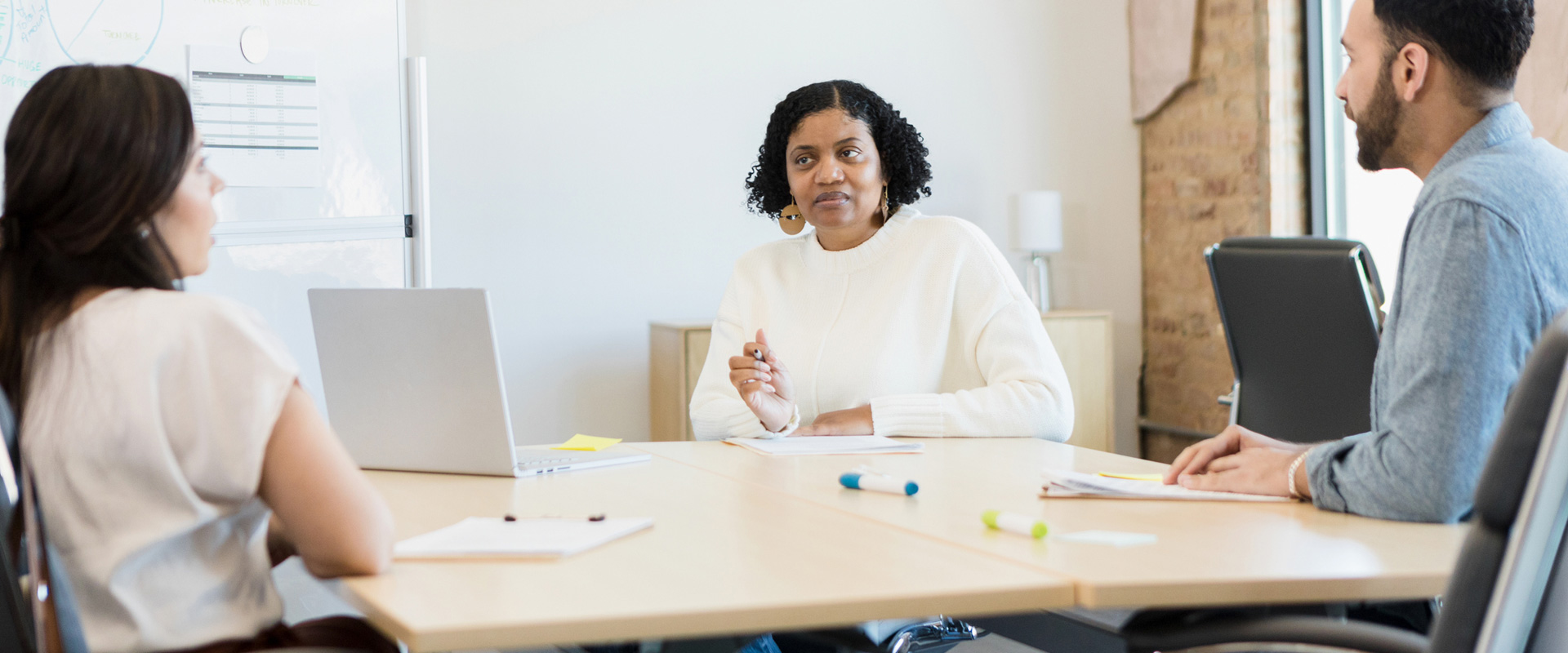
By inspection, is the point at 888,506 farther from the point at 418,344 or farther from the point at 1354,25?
the point at 1354,25

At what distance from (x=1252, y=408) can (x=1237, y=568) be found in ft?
5.56

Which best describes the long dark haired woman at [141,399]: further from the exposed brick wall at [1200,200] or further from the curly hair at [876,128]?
the exposed brick wall at [1200,200]

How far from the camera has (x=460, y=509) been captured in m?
1.54

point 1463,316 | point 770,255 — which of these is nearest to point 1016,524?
point 1463,316

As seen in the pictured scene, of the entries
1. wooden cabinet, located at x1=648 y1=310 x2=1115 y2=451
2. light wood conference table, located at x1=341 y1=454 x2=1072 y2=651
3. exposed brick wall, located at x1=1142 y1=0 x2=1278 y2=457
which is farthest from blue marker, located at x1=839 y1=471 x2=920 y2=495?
exposed brick wall, located at x1=1142 y1=0 x2=1278 y2=457

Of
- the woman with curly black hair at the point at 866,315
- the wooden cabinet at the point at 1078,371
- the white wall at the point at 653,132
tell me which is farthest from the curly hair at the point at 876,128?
the white wall at the point at 653,132

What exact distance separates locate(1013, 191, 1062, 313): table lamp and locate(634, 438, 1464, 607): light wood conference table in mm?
2779

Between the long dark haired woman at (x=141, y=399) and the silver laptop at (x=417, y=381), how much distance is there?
0.48m

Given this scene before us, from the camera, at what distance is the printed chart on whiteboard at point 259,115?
2.91 m

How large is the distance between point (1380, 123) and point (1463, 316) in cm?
33

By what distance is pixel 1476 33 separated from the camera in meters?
1.32

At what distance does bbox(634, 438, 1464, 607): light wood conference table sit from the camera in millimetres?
1104

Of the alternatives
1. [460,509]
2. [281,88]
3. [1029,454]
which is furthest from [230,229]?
[1029,454]

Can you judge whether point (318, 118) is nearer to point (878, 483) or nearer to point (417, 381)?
point (417, 381)
